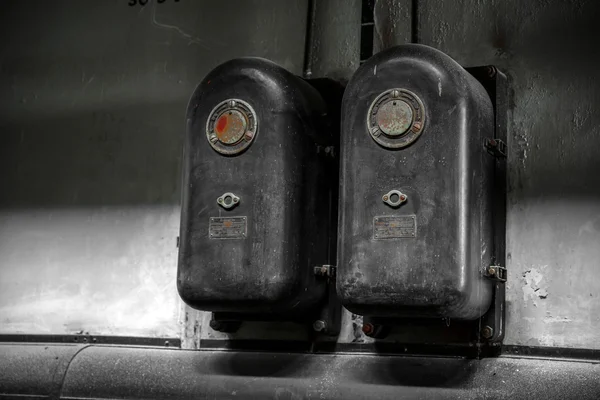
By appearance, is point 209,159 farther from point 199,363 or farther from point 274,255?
point 199,363

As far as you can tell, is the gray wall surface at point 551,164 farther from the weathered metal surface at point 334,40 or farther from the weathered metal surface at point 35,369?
the weathered metal surface at point 35,369

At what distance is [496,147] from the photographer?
263 centimetres

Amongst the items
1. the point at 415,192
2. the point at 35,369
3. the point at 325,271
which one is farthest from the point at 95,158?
the point at 415,192

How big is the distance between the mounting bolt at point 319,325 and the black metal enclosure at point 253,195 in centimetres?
7

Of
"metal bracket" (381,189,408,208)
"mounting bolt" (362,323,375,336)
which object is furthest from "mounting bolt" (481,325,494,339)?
"metal bracket" (381,189,408,208)

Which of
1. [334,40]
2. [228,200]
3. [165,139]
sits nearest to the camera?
[228,200]

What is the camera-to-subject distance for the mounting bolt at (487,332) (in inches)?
102

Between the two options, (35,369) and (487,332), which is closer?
(487,332)

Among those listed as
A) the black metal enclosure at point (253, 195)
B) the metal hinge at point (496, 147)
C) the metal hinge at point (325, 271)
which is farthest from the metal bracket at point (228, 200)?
the metal hinge at point (496, 147)

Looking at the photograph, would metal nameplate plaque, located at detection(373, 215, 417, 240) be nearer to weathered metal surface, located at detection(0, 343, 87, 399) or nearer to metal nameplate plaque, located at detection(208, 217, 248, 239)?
metal nameplate plaque, located at detection(208, 217, 248, 239)

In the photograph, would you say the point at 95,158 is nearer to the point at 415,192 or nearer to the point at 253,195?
the point at 253,195

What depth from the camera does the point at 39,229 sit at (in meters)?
3.42

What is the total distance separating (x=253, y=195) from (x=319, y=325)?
1.48 feet

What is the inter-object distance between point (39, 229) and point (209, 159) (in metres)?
0.98
